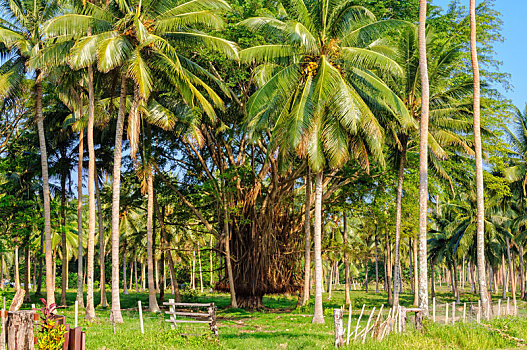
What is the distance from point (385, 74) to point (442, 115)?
3.66 metres

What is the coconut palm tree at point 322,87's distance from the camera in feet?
70.8

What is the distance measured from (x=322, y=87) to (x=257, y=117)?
4.67m

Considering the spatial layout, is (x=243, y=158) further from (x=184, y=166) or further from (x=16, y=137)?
(x=16, y=137)

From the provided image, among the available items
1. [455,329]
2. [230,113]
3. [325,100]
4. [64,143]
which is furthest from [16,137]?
[455,329]

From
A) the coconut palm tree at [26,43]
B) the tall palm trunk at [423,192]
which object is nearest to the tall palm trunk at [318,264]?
the tall palm trunk at [423,192]

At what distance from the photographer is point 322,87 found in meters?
21.1

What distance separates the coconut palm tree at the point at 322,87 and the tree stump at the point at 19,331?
14.0 m

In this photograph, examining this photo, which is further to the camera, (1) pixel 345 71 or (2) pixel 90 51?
(1) pixel 345 71

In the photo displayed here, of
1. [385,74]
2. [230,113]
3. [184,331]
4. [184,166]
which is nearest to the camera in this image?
[184,331]

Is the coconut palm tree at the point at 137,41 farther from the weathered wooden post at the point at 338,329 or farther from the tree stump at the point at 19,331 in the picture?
the tree stump at the point at 19,331

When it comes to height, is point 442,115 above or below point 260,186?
above

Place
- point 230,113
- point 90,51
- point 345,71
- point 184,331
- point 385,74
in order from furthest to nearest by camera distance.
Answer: point 230,113 → point 385,74 → point 345,71 → point 90,51 → point 184,331

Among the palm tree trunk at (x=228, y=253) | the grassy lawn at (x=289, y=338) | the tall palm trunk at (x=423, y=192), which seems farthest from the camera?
the palm tree trunk at (x=228, y=253)

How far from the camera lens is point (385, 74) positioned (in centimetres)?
2528
